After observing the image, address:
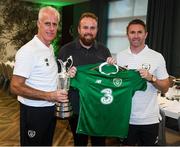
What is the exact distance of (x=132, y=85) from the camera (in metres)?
2.81

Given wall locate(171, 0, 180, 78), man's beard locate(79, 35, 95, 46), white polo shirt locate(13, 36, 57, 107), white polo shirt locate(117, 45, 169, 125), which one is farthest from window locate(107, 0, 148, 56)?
white polo shirt locate(13, 36, 57, 107)

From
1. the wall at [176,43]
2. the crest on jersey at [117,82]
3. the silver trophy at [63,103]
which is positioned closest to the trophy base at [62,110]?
the silver trophy at [63,103]

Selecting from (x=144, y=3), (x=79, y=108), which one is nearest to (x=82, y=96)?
(x=79, y=108)

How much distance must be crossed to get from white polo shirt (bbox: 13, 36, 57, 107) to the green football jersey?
306mm

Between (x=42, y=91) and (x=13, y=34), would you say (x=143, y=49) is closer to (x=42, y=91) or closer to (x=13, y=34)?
(x=42, y=91)

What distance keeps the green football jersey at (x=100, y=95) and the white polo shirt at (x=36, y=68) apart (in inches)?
12.0

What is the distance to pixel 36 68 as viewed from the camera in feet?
8.40

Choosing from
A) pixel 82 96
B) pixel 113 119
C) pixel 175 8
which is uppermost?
pixel 175 8

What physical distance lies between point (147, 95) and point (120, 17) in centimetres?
717

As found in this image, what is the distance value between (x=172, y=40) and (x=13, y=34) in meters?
5.97

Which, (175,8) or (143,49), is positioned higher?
(175,8)

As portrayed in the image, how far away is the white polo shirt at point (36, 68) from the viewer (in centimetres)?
249

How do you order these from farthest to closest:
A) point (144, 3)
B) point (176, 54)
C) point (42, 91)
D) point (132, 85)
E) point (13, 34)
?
point (13, 34), point (144, 3), point (176, 54), point (132, 85), point (42, 91)

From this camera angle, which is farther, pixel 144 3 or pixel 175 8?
pixel 144 3
